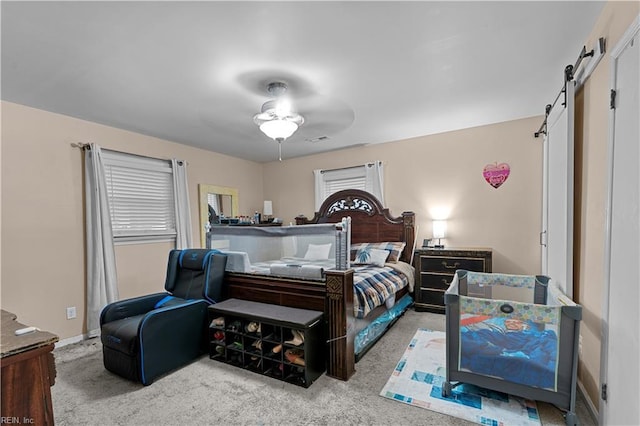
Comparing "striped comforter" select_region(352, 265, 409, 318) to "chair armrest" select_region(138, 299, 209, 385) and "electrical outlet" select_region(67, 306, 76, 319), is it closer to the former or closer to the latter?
"chair armrest" select_region(138, 299, 209, 385)

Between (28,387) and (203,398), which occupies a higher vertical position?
(28,387)

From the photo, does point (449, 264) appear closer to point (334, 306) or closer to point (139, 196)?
point (334, 306)

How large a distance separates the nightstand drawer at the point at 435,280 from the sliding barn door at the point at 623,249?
2088 mm

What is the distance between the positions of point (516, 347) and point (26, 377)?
8.17ft

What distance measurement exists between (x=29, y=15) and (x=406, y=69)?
252cm

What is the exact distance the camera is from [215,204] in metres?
4.89

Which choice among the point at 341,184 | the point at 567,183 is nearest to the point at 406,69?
the point at 567,183

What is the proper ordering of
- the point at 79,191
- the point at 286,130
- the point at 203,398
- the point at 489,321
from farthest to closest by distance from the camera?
1. the point at 79,191
2. the point at 286,130
3. the point at 203,398
4. the point at 489,321

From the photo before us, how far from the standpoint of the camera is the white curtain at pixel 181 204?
414 centimetres

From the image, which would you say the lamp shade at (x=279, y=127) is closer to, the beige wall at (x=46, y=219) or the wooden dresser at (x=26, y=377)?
the wooden dresser at (x=26, y=377)

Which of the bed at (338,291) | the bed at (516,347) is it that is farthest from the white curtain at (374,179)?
the bed at (516,347)

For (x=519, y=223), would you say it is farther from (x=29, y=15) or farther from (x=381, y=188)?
(x=29, y=15)

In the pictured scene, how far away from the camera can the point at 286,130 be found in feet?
8.82

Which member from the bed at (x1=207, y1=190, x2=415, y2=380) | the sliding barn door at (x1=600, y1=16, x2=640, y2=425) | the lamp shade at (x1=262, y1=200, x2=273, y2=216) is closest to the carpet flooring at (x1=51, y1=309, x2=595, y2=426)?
the bed at (x1=207, y1=190, x2=415, y2=380)
